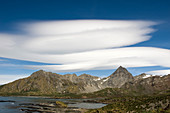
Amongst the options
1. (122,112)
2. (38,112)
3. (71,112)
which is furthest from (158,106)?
(38,112)

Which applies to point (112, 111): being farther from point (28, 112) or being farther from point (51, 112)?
point (28, 112)

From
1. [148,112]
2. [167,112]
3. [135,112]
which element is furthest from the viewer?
[135,112]

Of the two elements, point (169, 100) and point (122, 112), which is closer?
point (169, 100)

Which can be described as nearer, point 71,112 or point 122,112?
point 122,112

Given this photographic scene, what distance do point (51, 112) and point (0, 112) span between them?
146 ft

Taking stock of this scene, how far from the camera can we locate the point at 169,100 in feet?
266

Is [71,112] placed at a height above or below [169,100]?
below

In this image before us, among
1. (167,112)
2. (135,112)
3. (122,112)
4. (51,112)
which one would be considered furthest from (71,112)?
(167,112)

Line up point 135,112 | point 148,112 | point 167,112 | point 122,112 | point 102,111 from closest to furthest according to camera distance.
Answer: point 167,112 < point 148,112 < point 135,112 < point 122,112 < point 102,111

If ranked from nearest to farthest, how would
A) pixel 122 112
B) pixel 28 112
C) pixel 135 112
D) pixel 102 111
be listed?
pixel 135 112, pixel 122 112, pixel 102 111, pixel 28 112

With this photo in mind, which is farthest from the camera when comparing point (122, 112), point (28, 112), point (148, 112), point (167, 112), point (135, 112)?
point (28, 112)

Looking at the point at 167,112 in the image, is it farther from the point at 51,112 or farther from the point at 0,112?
the point at 0,112

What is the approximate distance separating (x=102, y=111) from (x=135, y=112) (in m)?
25.1

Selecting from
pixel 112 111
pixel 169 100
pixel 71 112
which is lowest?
pixel 71 112
